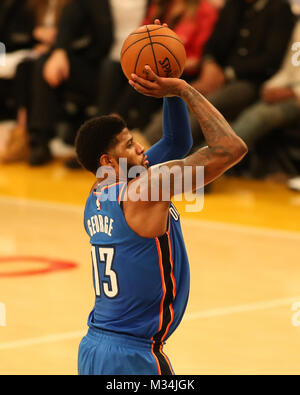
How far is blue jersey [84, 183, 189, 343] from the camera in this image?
A: 3266 millimetres

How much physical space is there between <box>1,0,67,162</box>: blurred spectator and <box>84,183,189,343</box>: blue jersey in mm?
8093

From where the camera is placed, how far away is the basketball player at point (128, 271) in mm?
3234

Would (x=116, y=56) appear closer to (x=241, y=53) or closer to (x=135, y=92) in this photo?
(x=135, y=92)

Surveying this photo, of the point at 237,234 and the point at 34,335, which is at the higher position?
the point at 237,234

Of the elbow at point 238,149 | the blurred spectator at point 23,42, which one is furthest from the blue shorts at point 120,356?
the blurred spectator at point 23,42

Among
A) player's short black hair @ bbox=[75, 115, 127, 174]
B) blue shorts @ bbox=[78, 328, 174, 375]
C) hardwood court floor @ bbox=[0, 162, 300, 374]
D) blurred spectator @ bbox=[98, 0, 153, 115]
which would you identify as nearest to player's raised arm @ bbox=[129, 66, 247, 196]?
player's short black hair @ bbox=[75, 115, 127, 174]

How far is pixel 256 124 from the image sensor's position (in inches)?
350

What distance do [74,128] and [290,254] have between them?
5174 millimetres

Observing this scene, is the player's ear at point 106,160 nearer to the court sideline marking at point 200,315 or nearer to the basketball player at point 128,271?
the basketball player at point 128,271

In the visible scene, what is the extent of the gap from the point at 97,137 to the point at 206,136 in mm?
587

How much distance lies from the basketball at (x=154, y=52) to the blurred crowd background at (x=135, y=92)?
17.4 ft

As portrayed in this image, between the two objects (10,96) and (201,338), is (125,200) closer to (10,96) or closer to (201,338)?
(201,338)

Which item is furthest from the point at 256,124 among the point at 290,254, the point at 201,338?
the point at 201,338

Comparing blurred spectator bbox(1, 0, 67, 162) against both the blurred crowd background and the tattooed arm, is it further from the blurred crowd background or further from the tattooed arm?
the tattooed arm
